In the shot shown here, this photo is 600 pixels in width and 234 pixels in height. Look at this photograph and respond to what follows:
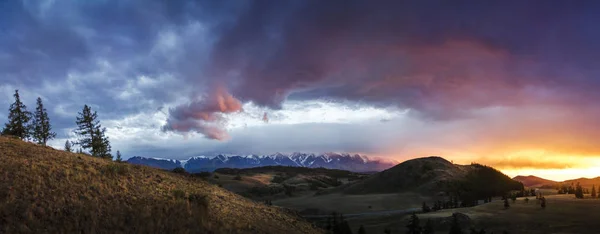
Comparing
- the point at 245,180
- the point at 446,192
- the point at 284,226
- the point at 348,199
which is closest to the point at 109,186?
the point at 284,226

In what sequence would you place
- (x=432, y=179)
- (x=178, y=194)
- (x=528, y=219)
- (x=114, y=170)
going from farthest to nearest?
(x=432, y=179) < (x=528, y=219) < (x=114, y=170) < (x=178, y=194)

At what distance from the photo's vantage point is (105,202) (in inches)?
898

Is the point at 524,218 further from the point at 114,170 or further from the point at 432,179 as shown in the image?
the point at 432,179

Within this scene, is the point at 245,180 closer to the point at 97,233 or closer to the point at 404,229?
the point at 404,229

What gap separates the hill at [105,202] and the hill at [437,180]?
9675 cm

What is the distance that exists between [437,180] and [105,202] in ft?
380

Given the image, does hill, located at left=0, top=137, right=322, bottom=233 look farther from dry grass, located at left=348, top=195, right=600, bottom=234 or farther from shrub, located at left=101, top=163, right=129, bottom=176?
dry grass, located at left=348, top=195, right=600, bottom=234

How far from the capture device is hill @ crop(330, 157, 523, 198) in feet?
395

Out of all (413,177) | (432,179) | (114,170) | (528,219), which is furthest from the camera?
(413,177)

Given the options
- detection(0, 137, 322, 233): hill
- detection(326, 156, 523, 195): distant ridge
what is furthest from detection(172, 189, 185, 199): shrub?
detection(326, 156, 523, 195): distant ridge

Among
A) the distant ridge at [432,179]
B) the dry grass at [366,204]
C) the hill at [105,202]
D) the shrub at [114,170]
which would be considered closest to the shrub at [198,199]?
the hill at [105,202]

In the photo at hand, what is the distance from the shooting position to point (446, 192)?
378 ft

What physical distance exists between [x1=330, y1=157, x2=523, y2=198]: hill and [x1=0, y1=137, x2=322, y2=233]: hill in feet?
317

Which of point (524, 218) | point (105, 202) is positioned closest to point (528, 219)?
point (524, 218)
